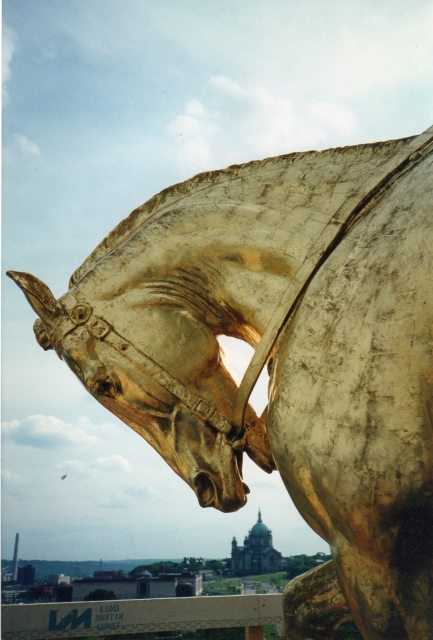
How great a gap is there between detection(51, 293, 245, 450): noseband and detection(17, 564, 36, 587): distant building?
11.4 meters

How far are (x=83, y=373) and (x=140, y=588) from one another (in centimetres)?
1254

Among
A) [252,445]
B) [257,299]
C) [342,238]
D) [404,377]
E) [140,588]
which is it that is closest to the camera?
[404,377]

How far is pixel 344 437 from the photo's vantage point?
1499 mm

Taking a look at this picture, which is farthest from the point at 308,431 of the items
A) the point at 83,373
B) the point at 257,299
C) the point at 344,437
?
the point at 83,373

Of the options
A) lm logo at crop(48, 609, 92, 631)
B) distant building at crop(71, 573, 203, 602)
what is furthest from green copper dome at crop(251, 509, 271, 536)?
lm logo at crop(48, 609, 92, 631)

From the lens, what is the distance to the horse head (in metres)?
1.99

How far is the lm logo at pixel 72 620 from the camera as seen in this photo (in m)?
7.29

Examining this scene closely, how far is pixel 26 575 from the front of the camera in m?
12.6

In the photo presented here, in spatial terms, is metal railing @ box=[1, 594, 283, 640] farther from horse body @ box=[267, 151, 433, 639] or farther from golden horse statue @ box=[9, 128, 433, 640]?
horse body @ box=[267, 151, 433, 639]

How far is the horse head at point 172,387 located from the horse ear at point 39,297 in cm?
5

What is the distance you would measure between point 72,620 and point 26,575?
5.78 m

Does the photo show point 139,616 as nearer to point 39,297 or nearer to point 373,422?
point 39,297

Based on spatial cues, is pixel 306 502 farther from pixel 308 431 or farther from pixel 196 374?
pixel 196 374

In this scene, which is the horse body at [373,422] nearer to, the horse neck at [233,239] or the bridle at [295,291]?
the bridle at [295,291]
